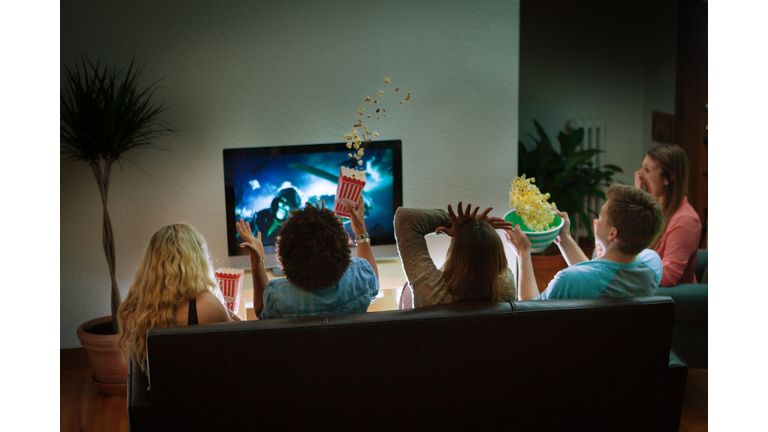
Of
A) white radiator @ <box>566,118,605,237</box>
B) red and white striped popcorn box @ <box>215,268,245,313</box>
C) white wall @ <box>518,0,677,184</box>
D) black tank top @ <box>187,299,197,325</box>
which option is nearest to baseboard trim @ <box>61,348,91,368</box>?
red and white striped popcorn box @ <box>215,268,245,313</box>

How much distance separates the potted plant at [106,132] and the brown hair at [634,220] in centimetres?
214

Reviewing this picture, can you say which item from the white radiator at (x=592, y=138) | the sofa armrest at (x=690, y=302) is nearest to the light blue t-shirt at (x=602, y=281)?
the sofa armrest at (x=690, y=302)

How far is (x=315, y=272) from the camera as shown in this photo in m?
1.74

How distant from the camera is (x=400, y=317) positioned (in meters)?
1.69

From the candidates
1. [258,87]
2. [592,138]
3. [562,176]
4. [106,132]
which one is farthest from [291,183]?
[592,138]

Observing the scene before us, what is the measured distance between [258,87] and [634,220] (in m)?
2.17

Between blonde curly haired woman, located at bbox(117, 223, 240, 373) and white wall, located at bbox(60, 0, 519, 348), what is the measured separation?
1.44 meters

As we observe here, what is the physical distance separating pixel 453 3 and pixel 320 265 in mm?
2261

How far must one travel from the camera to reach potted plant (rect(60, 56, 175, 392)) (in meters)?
2.75

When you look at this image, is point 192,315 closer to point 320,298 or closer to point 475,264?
point 320,298

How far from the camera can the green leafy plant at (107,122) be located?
108 inches

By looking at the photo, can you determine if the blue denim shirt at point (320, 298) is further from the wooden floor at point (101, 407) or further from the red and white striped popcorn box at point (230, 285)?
the wooden floor at point (101, 407)

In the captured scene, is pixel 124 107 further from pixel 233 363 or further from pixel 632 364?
pixel 632 364

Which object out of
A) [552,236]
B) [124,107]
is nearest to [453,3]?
[552,236]
